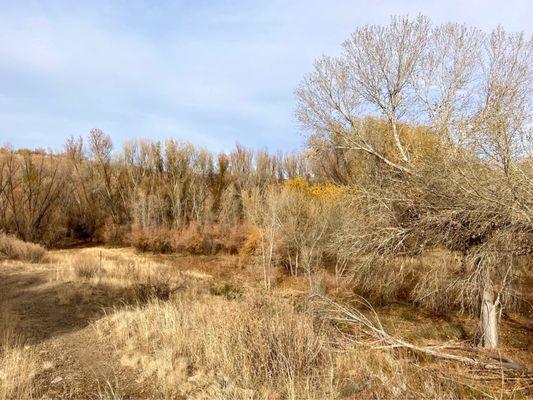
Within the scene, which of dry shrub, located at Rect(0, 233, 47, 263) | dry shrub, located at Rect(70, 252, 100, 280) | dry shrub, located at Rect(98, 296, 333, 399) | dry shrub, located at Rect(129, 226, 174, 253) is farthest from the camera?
dry shrub, located at Rect(129, 226, 174, 253)

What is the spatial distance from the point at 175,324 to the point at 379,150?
11.3 meters

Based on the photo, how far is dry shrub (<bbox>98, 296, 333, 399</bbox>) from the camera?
17.5ft

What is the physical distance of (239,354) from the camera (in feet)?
19.9

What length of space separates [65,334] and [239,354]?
449cm

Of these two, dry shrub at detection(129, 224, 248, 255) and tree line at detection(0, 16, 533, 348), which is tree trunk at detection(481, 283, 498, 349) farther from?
dry shrub at detection(129, 224, 248, 255)

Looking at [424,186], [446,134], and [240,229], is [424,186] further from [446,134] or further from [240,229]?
[240,229]

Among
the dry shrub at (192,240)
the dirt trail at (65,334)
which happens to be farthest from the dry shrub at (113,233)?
the dirt trail at (65,334)

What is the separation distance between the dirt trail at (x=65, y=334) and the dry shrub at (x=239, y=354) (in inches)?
18.7

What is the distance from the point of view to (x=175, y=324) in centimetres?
758

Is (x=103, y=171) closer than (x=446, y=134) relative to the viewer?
No

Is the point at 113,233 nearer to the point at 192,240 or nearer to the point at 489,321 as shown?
the point at 192,240

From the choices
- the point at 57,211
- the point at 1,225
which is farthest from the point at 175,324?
the point at 57,211

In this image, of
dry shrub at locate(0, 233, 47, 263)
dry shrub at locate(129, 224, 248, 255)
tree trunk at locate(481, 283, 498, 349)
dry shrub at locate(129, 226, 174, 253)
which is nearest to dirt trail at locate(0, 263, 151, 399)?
dry shrub at locate(0, 233, 47, 263)

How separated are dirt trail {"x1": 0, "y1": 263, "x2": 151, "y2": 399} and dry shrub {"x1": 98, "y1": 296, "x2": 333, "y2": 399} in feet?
1.55
